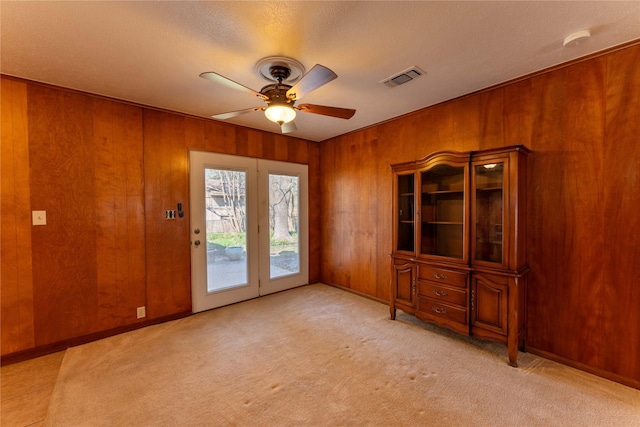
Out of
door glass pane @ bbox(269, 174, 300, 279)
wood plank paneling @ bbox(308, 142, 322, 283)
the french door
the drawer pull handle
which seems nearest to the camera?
the drawer pull handle

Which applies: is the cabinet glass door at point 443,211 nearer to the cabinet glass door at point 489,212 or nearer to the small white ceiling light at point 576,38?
the cabinet glass door at point 489,212

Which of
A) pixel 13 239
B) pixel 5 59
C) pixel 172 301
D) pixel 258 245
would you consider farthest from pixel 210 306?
pixel 5 59

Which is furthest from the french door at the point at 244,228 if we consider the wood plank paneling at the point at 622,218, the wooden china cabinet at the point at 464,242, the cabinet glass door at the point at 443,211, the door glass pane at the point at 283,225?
the wood plank paneling at the point at 622,218

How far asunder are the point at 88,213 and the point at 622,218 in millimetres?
4821

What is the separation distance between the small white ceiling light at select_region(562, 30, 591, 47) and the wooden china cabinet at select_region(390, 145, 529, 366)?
77 centimetres

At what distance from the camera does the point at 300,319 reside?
325cm

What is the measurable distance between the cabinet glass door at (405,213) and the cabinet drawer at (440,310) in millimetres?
597

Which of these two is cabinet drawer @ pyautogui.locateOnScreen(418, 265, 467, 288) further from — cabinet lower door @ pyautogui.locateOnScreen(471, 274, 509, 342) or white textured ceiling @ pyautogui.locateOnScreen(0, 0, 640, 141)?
white textured ceiling @ pyautogui.locateOnScreen(0, 0, 640, 141)

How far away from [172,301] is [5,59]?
106 inches

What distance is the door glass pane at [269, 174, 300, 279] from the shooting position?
4215mm

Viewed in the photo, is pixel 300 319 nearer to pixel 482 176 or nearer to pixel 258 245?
pixel 258 245

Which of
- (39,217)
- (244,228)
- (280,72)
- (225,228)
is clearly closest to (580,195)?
(280,72)

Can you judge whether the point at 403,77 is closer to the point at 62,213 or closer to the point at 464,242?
the point at 464,242

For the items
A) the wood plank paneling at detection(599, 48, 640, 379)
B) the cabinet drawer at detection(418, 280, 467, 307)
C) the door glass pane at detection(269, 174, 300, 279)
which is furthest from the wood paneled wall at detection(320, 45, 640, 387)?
the door glass pane at detection(269, 174, 300, 279)
